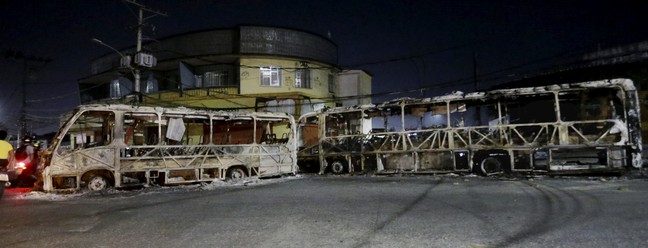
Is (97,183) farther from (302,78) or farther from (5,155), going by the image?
Result: (302,78)

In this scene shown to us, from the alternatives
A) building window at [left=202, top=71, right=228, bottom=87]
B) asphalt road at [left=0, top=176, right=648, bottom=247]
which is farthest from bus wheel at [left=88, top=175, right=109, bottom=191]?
building window at [left=202, top=71, right=228, bottom=87]

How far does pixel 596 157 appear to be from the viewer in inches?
469

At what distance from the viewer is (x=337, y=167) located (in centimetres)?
1592

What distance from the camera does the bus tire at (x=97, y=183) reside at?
1099 cm

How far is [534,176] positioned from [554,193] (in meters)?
4.08

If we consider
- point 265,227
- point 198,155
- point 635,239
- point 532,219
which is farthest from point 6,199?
point 635,239

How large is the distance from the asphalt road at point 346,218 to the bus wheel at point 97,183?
1083 millimetres

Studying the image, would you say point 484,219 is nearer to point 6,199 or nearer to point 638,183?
point 638,183

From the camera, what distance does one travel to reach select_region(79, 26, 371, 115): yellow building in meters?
25.4

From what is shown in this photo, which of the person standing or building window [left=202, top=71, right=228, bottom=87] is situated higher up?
building window [left=202, top=71, right=228, bottom=87]

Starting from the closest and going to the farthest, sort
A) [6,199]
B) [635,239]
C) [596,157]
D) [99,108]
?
1. [635,239]
2. [6,199]
3. [99,108]
4. [596,157]

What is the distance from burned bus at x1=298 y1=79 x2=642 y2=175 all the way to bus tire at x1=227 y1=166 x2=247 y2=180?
3.65 metres

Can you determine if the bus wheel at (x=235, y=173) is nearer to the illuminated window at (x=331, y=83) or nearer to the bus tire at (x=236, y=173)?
the bus tire at (x=236, y=173)

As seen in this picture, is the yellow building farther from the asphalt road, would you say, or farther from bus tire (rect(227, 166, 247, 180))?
the asphalt road
